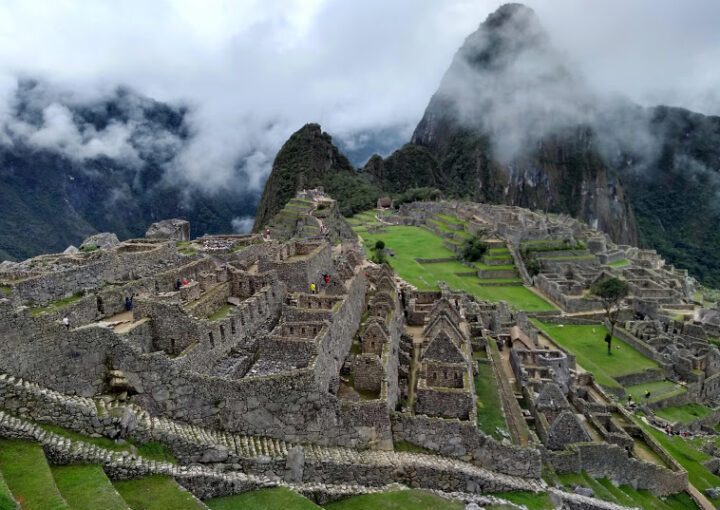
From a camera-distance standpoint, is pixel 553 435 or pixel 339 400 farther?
pixel 553 435

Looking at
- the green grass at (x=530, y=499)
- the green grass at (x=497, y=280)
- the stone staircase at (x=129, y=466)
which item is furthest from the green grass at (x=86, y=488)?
the green grass at (x=497, y=280)

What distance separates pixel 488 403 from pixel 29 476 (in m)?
16.4

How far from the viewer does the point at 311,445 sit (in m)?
14.8

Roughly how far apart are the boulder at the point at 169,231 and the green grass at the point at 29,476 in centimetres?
2182

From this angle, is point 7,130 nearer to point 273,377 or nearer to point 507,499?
point 273,377

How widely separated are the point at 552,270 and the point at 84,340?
6228cm

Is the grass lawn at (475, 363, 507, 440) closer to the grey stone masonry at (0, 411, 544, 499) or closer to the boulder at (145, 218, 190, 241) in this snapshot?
the grey stone masonry at (0, 411, 544, 499)

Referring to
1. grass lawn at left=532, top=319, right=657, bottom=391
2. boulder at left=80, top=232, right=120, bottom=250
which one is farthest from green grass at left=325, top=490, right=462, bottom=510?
grass lawn at left=532, top=319, right=657, bottom=391

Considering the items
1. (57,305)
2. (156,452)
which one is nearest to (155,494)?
(156,452)

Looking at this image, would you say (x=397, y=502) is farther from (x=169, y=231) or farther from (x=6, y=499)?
(x=169, y=231)

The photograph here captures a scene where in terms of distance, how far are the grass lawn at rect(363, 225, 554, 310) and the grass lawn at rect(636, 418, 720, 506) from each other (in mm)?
21588

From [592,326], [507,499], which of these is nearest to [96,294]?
[507,499]

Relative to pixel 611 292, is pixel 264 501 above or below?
above

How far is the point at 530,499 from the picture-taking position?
632 inches
